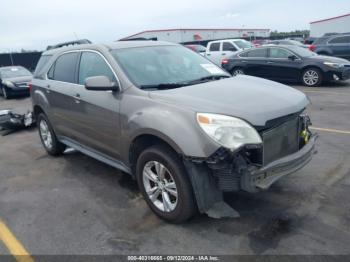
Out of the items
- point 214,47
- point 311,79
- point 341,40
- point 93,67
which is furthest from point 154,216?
point 341,40

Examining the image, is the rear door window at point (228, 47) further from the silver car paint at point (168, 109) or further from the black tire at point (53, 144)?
the silver car paint at point (168, 109)

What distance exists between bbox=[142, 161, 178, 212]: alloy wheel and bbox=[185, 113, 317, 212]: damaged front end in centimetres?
33

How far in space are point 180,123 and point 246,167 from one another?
70cm

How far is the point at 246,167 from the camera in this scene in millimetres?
2914

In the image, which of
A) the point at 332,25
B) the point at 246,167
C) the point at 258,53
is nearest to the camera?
the point at 246,167

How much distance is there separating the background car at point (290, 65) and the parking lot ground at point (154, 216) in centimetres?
668

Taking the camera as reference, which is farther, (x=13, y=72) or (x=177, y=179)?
(x=13, y=72)

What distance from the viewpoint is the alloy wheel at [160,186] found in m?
3.34

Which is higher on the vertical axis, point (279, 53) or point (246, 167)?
point (279, 53)

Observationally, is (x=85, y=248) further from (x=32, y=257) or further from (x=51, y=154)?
(x=51, y=154)

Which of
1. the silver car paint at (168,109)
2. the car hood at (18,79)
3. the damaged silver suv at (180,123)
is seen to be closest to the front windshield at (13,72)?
the car hood at (18,79)

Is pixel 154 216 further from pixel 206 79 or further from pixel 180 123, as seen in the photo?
pixel 206 79

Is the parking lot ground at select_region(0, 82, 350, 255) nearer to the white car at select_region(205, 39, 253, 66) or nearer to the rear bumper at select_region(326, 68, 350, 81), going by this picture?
the rear bumper at select_region(326, 68, 350, 81)

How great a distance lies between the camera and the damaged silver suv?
2.95m
